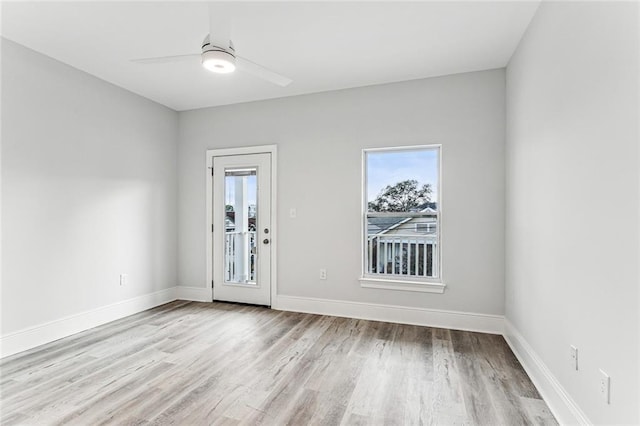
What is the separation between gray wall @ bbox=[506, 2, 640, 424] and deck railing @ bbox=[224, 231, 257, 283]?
10.1 ft

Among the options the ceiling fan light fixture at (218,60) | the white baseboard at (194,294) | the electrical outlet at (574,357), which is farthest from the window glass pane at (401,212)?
the white baseboard at (194,294)

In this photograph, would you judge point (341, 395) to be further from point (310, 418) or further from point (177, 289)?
point (177, 289)

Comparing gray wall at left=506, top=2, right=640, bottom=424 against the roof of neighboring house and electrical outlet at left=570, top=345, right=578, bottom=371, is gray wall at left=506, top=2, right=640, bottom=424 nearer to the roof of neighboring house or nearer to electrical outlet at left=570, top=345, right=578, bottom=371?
electrical outlet at left=570, top=345, right=578, bottom=371

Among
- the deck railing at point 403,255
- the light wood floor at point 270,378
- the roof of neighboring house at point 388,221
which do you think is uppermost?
the roof of neighboring house at point 388,221

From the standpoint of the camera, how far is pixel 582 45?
1741 millimetres

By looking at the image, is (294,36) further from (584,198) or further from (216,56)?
(584,198)

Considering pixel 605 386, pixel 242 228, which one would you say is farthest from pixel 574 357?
pixel 242 228

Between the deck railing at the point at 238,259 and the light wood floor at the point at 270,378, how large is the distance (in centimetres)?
92

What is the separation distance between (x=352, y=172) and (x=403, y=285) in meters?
1.41

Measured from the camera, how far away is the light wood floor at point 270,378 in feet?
6.58

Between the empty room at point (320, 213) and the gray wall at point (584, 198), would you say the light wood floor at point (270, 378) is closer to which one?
the empty room at point (320, 213)

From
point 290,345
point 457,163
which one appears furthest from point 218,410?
point 457,163

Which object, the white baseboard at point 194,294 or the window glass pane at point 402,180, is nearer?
the window glass pane at point 402,180

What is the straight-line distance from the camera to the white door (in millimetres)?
4309
